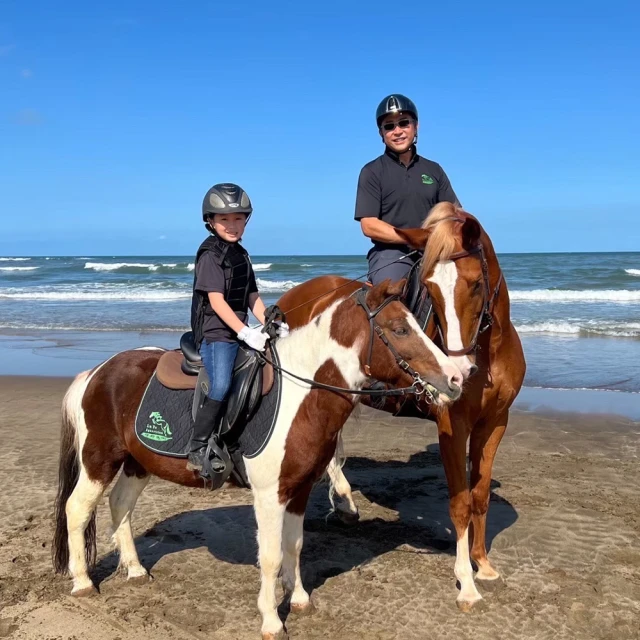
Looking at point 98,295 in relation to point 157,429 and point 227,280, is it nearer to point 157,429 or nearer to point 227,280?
point 157,429

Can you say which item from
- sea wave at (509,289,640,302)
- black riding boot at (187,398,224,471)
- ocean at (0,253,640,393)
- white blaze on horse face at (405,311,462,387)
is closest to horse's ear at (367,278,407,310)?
white blaze on horse face at (405,311,462,387)

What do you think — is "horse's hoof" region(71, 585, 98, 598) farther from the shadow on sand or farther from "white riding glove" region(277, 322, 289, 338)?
"white riding glove" region(277, 322, 289, 338)

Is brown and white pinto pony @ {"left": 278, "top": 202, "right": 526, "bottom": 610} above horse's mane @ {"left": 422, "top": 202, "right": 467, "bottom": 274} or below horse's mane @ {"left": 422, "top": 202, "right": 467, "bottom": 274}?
below

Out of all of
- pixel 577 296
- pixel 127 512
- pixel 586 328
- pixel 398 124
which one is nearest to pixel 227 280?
pixel 127 512

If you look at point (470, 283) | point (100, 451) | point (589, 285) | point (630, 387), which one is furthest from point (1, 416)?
point (589, 285)

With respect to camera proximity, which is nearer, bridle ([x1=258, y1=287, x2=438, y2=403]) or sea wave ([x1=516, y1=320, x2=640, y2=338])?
bridle ([x1=258, y1=287, x2=438, y2=403])

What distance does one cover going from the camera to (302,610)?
373cm

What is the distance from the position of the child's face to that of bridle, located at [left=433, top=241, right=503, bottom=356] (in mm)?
1281

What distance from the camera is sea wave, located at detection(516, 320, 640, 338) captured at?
586 inches

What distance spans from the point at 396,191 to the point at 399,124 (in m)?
0.49

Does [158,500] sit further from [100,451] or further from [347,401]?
[347,401]

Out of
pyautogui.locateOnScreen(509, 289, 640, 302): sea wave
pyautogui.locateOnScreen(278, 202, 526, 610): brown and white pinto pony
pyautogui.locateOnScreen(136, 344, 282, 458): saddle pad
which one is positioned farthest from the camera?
pyautogui.locateOnScreen(509, 289, 640, 302): sea wave

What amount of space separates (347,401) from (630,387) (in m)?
8.10

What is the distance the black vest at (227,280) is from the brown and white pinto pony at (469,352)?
985 mm
